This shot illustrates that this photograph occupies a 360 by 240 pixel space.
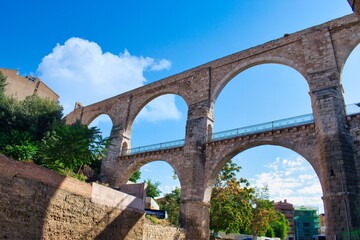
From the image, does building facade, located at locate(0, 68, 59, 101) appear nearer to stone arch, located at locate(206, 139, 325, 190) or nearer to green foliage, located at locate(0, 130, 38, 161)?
green foliage, located at locate(0, 130, 38, 161)

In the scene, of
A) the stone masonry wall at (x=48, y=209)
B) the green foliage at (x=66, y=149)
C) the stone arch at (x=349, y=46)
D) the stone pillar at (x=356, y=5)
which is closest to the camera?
the stone pillar at (x=356, y=5)

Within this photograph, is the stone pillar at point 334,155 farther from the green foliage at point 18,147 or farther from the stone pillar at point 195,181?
the green foliage at point 18,147

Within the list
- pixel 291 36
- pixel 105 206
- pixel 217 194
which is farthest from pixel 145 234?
pixel 291 36

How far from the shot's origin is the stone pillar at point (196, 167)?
1480 cm

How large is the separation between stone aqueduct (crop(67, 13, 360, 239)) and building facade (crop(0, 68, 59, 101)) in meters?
9.59

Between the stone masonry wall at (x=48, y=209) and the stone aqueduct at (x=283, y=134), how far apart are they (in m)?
5.69

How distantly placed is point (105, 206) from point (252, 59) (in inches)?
448

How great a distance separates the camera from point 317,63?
46.1 ft

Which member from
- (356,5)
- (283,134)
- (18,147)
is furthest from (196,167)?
(356,5)

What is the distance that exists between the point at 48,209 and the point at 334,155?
402 inches

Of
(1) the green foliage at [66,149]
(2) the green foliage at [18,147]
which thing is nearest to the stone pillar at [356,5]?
(1) the green foliage at [66,149]

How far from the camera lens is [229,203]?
20516 millimetres

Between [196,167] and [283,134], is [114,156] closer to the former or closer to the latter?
[196,167]

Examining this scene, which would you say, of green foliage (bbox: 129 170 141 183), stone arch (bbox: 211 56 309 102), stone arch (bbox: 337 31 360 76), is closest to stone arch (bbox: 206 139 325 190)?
stone arch (bbox: 211 56 309 102)
